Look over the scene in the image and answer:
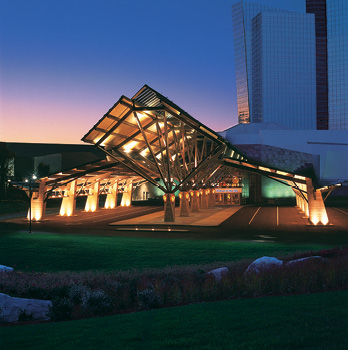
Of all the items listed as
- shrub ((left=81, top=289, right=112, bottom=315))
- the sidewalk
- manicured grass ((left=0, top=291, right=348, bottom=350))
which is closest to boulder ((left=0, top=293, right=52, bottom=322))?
shrub ((left=81, top=289, right=112, bottom=315))

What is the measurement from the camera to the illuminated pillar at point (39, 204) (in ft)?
167

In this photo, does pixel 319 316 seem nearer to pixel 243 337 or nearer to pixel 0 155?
pixel 243 337

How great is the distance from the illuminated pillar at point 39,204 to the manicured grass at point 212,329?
4210 cm

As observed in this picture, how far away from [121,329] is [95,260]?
14475mm

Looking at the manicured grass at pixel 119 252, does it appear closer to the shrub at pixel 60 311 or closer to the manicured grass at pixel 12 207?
the shrub at pixel 60 311

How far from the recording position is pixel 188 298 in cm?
1340

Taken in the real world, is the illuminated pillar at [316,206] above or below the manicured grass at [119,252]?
above

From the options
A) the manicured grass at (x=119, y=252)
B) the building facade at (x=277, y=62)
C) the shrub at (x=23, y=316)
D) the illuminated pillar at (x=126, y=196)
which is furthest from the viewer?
the building facade at (x=277, y=62)

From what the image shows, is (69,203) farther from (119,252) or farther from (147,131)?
(119,252)

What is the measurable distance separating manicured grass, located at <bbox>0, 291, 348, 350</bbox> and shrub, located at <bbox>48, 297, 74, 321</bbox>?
1.06 meters

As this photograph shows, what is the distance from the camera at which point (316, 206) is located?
4353 cm

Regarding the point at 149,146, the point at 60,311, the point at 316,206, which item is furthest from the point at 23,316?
the point at 316,206

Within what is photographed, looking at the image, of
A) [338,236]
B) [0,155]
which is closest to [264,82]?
[0,155]

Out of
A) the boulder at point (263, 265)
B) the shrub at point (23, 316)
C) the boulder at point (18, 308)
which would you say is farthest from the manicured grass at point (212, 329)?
the boulder at point (263, 265)
